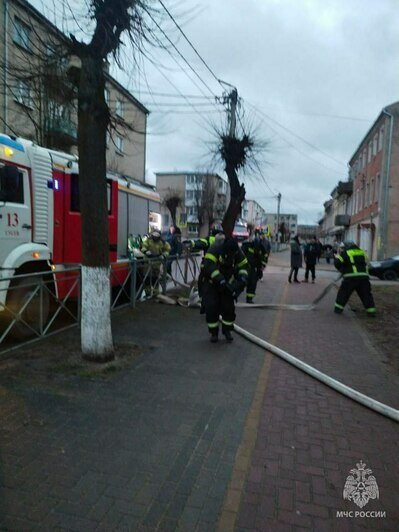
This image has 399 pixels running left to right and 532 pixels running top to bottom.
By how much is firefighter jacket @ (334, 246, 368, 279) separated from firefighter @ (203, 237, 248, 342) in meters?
3.50

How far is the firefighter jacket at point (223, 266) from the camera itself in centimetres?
636

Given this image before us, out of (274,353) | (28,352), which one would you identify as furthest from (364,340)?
(28,352)

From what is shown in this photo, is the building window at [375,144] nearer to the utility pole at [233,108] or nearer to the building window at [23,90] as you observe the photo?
the utility pole at [233,108]

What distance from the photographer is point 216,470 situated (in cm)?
305

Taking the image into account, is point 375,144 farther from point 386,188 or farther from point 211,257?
point 211,257

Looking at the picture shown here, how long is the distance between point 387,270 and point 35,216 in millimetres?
17752

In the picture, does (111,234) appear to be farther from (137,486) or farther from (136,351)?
(137,486)

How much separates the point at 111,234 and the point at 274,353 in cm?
461

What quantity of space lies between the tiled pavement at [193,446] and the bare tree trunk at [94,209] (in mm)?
666

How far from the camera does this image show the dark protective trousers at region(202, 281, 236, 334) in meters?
6.45

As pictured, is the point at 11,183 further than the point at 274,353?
No

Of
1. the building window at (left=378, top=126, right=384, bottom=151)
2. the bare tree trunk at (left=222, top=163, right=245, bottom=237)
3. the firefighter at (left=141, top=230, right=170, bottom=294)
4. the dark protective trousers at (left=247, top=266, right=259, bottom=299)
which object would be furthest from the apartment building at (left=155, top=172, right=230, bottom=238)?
the dark protective trousers at (left=247, top=266, right=259, bottom=299)

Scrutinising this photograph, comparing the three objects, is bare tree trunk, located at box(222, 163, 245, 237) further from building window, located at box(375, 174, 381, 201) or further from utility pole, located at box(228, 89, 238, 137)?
building window, located at box(375, 174, 381, 201)

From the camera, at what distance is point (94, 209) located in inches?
199
